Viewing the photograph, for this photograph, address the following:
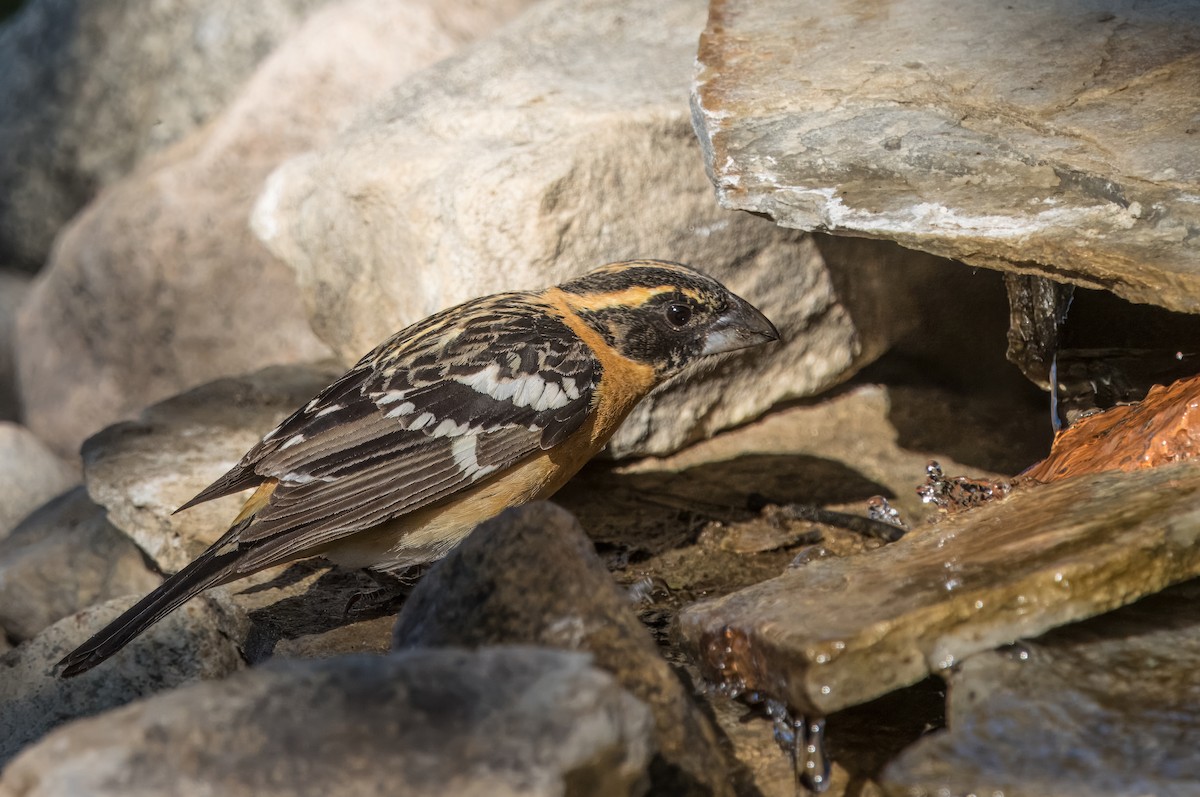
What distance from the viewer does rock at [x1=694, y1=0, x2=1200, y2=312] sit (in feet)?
Answer: 14.3

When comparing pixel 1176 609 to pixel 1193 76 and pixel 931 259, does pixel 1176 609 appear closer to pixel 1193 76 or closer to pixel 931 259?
pixel 1193 76

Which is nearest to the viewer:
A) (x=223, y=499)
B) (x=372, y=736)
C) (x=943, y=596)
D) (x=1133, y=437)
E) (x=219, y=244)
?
(x=372, y=736)

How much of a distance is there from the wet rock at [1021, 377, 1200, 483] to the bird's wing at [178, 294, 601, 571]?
179 cm

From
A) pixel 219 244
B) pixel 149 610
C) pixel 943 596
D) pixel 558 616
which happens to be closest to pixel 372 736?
pixel 558 616

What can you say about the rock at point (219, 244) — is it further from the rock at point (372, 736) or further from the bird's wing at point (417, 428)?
the rock at point (372, 736)

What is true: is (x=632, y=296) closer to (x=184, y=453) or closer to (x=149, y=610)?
(x=149, y=610)

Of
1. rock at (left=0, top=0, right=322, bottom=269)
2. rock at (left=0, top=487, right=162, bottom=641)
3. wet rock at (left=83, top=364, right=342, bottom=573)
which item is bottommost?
rock at (left=0, top=487, right=162, bottom=641)

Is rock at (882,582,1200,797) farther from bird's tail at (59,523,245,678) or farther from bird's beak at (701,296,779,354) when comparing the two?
bird's tail at (59,523,245,678)

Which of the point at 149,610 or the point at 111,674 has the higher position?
the point at 149,610

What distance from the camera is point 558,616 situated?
3.39 m

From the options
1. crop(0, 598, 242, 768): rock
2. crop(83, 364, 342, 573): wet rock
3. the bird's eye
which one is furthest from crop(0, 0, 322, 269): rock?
crop(0, 598, 242, 768): rock

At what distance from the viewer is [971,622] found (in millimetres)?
3521

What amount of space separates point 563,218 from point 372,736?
12.0 feet

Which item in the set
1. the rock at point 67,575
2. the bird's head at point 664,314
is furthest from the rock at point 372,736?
the rock at point 67,575
